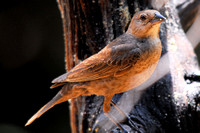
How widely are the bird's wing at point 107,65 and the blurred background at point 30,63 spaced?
→ 1.84 meters

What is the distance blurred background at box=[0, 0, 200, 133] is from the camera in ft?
11.3

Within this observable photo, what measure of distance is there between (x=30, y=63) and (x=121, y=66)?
2.31m

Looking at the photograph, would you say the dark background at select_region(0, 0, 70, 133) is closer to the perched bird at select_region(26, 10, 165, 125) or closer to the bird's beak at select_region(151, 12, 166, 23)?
the perched bird at select_region(26, 10, 165, 125)

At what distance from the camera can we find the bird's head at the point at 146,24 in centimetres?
163

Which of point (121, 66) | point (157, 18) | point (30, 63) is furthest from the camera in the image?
point (30, 63)

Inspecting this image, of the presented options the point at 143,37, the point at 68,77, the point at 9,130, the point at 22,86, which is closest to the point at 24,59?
the point at 22,86

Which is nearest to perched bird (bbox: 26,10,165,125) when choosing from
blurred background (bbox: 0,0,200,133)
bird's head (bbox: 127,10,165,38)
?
bird's head (bbox: 127,10,165,38)

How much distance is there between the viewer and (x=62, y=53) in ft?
13.0

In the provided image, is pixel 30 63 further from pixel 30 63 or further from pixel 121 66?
pixel 121 66

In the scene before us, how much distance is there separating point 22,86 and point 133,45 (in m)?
2.54

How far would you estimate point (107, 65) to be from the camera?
1.78 m

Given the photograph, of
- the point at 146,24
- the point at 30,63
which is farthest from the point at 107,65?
the point at 30,63

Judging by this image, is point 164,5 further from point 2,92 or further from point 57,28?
point 2,92

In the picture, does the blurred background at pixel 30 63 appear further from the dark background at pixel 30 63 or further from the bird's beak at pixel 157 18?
the bird's beak at pixel 157 18
